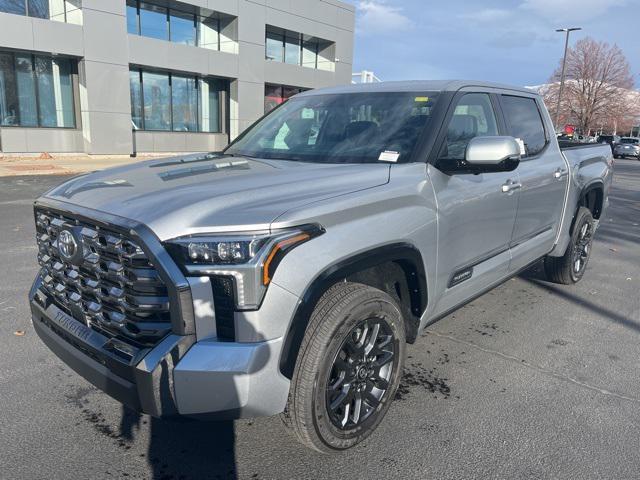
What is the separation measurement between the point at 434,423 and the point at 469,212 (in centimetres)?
127

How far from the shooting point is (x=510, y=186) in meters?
3.68

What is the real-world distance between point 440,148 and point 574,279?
319 centimetres

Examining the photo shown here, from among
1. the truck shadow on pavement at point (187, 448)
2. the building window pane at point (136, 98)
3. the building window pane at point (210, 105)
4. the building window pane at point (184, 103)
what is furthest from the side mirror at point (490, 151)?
the building window pane at point (210, 105)

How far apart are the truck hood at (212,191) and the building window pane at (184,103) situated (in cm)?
2106

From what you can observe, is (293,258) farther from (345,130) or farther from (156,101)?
(156,101)

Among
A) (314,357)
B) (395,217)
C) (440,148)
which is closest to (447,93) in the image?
(440,148)

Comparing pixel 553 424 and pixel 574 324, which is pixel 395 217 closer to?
pixel 553 424

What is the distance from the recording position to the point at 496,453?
2648 millimetres

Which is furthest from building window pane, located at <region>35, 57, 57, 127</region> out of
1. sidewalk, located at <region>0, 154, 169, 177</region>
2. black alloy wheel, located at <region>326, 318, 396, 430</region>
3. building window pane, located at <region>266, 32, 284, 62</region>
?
black alloy wheel, located at <region>326, 318, 396, 430</region>

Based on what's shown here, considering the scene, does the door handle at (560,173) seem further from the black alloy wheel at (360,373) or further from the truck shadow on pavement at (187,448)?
the truck shadow on pavement at (187,448)

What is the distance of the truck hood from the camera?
2.11 metres

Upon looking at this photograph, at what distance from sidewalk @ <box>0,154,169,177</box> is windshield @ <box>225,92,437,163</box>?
13672 mm

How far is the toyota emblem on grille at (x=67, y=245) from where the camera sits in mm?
2396

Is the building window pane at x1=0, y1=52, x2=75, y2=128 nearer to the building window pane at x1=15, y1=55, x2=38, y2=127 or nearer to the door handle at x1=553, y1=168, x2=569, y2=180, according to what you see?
the building window pane at x1=15, y1=55, x2=38, y2=127
